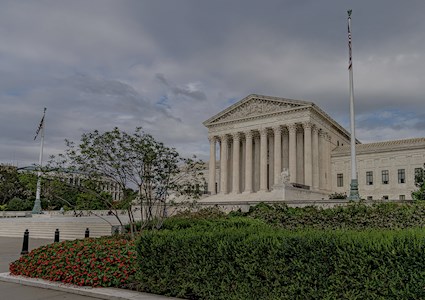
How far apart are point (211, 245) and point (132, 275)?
2878mm

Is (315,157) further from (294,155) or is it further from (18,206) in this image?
(18,206)

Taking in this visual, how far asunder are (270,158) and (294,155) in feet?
23.6

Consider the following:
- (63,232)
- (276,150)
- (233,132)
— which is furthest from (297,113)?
(63,232)

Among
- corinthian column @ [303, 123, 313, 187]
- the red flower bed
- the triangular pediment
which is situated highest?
the triangular pediment

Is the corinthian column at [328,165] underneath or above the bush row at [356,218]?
above

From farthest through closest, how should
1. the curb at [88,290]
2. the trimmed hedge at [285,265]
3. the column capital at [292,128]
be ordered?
the column capital at [292,128] → the curb at [88,290] → the trimmed hedge at [285,265]

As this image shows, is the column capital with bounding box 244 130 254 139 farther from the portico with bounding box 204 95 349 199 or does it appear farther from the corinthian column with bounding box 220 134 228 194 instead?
the corinthian column with bounding box 220 134 228 194

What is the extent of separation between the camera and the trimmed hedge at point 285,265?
5980 mm

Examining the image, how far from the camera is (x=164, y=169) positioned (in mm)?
14984

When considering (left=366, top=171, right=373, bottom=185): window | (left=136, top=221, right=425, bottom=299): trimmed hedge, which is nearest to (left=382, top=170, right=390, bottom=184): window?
(left=366, top=171, right=373, bottom=185): window

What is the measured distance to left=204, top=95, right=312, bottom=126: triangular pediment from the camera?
201 feet

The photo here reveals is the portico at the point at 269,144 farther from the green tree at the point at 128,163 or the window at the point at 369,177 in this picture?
the green tree at the point at 128,163

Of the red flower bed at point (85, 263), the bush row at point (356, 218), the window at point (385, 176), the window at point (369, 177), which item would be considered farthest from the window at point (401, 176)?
the red flower bed at point (85, 263)

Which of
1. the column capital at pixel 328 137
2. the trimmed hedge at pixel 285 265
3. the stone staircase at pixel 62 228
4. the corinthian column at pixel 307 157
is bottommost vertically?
the stone staircase at pixel 62 228
